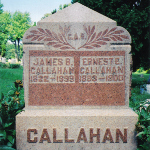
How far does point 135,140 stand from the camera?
9.48 ft

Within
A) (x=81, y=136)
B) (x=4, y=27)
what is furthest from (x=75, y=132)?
(x=4, y=27)

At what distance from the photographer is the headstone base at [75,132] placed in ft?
9.39

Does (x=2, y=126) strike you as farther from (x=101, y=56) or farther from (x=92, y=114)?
(x=101, y=56)

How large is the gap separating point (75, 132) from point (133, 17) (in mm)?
7924

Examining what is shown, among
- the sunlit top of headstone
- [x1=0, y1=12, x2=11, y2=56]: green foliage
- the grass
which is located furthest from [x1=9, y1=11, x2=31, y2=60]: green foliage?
the sunlit top of headstone

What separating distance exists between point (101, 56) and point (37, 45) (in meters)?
1.11

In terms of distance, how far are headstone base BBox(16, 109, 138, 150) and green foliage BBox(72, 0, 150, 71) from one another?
7.27 m

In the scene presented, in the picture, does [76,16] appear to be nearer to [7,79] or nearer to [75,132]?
[75,132]

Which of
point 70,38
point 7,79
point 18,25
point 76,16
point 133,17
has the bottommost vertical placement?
point 7,79

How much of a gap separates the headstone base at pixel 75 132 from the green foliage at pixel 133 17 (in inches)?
286

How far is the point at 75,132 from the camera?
113 inches

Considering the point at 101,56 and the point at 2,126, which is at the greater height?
the point at 101,56

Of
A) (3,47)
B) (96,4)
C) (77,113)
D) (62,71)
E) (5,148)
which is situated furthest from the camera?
(3,47)

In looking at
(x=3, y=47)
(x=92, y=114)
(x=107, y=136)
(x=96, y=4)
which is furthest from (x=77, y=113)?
(x=3, y=47)
